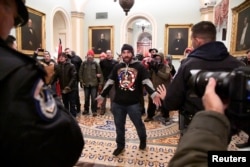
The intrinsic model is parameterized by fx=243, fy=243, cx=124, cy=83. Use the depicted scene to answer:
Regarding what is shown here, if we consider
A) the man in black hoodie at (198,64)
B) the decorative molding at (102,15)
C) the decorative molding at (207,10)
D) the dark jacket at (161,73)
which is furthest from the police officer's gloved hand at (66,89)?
the decorative molding at (207,10)

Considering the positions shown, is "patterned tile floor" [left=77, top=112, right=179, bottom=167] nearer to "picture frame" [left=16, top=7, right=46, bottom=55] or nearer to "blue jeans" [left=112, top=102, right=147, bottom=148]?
"blue jeans" [left=112, top=102, right=147, bottom=148]

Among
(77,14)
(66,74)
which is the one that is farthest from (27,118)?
(77,14)

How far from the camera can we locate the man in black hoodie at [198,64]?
6.61 feet

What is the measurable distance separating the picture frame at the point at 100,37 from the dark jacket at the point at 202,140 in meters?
10.1

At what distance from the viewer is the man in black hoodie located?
202 centimetres

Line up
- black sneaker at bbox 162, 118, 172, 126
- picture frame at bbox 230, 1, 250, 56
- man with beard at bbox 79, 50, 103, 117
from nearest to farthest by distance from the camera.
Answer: picture frame at bbox 230, 1, 250, 56 → black sneaker at bbox 162, 118, 172, 126 → man with beard at bbox 79, 50, 103, 117

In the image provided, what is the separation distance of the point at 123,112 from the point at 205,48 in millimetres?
1777

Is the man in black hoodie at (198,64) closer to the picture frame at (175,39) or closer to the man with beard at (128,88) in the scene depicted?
the man with beard at (128,88)

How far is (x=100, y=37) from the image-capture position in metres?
10.6

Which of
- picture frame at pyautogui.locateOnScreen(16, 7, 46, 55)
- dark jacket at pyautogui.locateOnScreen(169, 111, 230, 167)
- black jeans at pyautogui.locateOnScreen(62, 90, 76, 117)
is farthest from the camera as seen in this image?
picture frame at pyautogui.locateOnScreen(16, 7, 46, 55)

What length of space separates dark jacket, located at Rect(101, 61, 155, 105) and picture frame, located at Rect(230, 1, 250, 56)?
9.07ft

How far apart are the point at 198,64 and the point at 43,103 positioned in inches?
61.9

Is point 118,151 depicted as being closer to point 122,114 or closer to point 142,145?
point 142,145

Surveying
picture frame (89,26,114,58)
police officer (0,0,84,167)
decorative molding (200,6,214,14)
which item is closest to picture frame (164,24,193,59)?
decorative molding (200,6,214,14)
